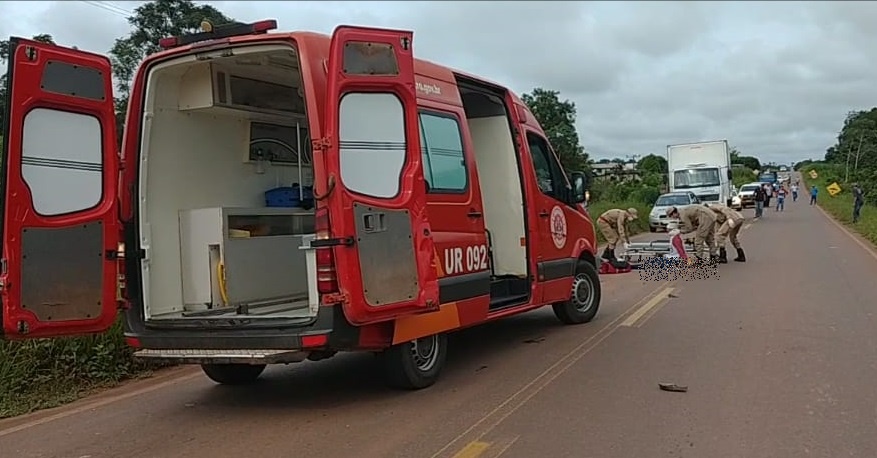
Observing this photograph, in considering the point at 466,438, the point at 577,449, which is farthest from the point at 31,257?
the point at 577,449

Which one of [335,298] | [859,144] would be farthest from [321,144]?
[859,144]

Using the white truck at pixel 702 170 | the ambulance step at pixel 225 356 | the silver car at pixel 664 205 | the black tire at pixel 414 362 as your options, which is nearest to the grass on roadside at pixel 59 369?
the ambulance step at pixel 225 356

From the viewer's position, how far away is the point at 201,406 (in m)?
6.64

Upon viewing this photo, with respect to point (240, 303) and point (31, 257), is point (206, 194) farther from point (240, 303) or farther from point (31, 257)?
point (31, 257)

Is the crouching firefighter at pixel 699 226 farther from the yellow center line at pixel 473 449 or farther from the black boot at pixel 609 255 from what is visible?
the yellow center line at pixel 473 449

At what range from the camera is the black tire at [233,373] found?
23.7ft

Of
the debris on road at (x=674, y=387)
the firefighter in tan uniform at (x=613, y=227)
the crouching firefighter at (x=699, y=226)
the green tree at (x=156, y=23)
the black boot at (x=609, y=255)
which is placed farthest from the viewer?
the green tree at (x=156, y=23)

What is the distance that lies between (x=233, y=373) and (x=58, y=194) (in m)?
2.32

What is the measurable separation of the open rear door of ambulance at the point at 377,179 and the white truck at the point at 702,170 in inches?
1106

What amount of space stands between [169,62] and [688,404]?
463cm

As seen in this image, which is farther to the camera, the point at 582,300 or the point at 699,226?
the point at 699,226

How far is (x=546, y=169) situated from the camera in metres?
9.10

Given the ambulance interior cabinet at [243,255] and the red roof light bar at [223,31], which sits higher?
the red roof light bar at [223,31]

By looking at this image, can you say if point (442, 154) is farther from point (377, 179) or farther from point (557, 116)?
point (557, 116)
